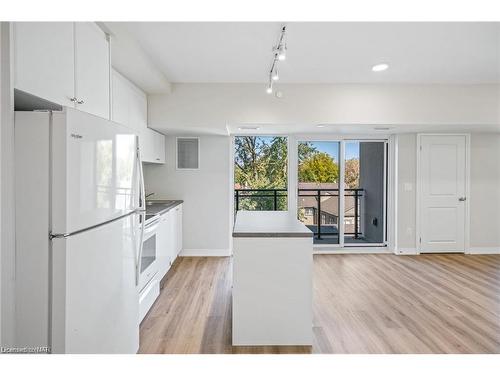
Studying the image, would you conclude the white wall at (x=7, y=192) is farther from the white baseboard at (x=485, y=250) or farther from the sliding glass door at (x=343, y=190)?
the white baseboard at (x=485, y=250)

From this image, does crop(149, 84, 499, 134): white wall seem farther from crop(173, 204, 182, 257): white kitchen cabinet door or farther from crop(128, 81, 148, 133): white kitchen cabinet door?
crop(173, 204, 182, 257): white kitchen cabinet door

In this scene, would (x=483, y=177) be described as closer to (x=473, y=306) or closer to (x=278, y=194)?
(x=473, y=306)

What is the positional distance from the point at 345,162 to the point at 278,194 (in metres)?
1.27

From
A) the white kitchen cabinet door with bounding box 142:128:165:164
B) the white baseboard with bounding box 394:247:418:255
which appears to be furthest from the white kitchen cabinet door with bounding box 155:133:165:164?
the white baseboard with bounding box 394:247:418:255

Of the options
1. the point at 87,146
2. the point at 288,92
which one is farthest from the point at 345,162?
the point at 87,146

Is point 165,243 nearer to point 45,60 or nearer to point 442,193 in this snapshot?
point 45,60

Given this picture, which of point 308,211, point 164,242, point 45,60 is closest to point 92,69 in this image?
point 45,60

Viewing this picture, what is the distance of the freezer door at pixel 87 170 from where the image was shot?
1.29 metres

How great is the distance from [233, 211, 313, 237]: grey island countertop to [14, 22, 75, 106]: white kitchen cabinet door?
1.40m

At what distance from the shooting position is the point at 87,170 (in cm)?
143

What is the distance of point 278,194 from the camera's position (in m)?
5.24

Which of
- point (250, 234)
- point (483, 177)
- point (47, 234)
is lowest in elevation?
point (250, 234)

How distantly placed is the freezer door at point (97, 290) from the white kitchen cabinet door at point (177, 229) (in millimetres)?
2337

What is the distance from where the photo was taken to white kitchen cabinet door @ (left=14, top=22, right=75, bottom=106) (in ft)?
4.28
